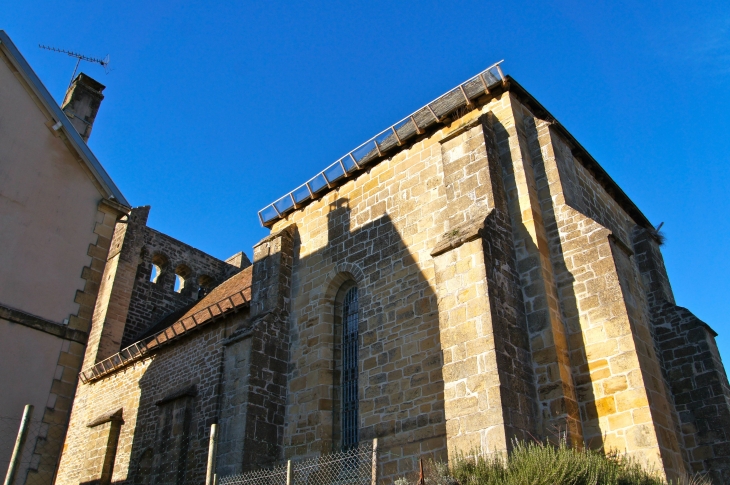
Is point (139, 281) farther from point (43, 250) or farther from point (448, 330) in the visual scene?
point (448, 330)

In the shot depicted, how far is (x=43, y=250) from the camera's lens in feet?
31.9

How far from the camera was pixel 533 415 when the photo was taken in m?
8.40

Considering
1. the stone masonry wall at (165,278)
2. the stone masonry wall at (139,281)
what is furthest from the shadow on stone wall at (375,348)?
the stone masonry wall at (165,278)

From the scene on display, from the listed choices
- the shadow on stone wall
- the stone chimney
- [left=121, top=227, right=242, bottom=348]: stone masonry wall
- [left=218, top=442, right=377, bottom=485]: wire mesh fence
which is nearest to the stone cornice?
[left=218, top=442, right=377, bottom=485]: wire mesh fence

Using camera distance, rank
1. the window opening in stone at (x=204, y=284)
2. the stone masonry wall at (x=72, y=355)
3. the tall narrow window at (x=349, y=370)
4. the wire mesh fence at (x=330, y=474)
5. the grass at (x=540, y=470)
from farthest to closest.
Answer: the window opening in stone at (x=204, y=284)
the tall narrow window at (x=349, y=370)
the wire mesh fence at (x=330, y=474)
the stone masonry wall at (x=72, y=355)
the grass at (x=540, y=470)

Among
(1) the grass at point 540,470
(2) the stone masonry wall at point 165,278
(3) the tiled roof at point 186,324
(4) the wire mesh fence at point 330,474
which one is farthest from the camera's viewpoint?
(2) the stone masonry wall at point 165,278

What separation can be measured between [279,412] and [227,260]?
15.5 m

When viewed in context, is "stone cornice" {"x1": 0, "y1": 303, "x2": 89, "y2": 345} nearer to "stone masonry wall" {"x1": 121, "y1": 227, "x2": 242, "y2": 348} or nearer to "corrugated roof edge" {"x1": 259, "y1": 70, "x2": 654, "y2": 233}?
"corrugated roof edge" {"x1": 259, "y1": 70, "x2": 654, "y2": 233}

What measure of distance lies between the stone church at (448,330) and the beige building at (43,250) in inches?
134

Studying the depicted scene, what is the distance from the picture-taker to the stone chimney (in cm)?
1616

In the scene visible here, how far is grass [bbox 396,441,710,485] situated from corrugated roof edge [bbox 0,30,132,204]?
7299 millimetres

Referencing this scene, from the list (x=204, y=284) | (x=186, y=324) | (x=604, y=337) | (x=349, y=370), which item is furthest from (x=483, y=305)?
(x=204, y=284)

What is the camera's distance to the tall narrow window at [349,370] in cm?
1117

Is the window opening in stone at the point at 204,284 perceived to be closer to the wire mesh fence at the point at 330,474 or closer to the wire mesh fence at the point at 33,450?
the wire mesh fence at the point at 330,474
